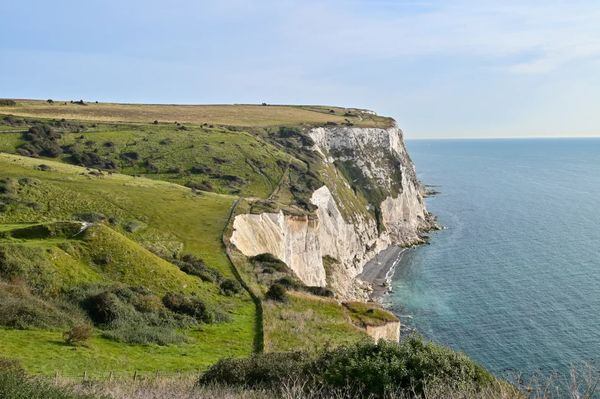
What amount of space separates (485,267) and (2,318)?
7189cm

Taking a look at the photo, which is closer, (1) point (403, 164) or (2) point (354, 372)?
(2) point (354, 372)

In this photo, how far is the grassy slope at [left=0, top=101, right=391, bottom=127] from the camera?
109 metres

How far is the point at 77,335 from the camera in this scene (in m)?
23.8

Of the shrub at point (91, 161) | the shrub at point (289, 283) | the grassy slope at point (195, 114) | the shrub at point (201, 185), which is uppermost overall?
the grassy slope at point (195, 114)

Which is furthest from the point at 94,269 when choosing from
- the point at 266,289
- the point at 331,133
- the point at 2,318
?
the point at 331,133

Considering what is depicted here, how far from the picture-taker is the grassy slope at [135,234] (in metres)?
22.5

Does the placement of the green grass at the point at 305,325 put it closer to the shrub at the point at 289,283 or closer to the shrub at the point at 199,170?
the shrub at the point at 289,283

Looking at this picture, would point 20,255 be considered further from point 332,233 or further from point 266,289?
point 332,233

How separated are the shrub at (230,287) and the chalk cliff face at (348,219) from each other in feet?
36.9

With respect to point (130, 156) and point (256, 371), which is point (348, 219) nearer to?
point (130, 156)

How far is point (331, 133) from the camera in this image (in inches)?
4884

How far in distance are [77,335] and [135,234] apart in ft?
73.3

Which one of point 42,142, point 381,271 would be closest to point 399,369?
point 381,271

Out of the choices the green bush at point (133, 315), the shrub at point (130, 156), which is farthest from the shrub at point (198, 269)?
the shrub at point (130, 156)
